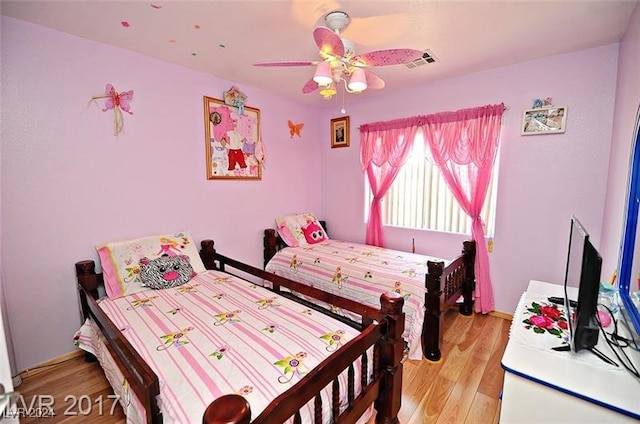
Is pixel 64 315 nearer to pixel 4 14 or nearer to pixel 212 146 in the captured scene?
pixel 212 146

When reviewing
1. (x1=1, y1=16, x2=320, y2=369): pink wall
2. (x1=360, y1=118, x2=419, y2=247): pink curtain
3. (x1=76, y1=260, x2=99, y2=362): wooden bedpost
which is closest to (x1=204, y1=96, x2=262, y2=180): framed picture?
(x1=1, y1=16, x2=320, y2=369): pink wall

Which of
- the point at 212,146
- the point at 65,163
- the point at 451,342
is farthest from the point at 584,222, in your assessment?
the point at 65,163

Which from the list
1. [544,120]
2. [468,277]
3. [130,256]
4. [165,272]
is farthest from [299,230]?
[544,120]

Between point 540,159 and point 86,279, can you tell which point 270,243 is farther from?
A: point 540,159

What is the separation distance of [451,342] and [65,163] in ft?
10.7

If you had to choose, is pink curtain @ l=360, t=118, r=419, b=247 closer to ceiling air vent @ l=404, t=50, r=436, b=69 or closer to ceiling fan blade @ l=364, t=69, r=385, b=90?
ceiling air vent @ l=404, t=50, r=436, b=69

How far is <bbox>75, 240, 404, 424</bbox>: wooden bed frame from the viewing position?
86 centimetres

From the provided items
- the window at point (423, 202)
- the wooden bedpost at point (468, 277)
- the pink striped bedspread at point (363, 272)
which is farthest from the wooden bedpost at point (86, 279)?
the wooden bedpost at point (468, 277)

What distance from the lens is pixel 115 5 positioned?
1.60m

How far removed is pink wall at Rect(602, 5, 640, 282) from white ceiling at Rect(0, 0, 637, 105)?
0.66ft

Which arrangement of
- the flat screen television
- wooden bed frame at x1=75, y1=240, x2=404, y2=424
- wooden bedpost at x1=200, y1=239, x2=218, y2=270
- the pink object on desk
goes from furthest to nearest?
wooden bedpost at x1=200, y1=239, x2=218, y2=270, the pink object on desk, the flat screen television, wooden bed frame at x1=75, y1=240, x2=404, y2=424

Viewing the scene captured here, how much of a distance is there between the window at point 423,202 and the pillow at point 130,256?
Result: 7.31ft

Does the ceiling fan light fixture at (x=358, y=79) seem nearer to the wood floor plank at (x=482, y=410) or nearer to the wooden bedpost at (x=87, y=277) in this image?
the wood floor plank at (x=482, y=410)

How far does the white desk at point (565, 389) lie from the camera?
945 mm
